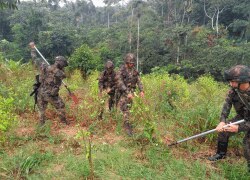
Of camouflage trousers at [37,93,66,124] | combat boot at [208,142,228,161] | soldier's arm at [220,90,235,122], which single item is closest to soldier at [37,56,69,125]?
camouflage trousers at [37,93,66,124]

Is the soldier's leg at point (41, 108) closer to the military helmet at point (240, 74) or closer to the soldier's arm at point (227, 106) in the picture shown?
the soldier's arm at point (227, 106)

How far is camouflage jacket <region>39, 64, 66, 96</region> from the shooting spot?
5508mm

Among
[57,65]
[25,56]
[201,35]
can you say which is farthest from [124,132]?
[201,35]

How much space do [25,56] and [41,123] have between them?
21873 mm

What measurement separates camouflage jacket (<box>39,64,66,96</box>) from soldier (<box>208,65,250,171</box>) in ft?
10.8

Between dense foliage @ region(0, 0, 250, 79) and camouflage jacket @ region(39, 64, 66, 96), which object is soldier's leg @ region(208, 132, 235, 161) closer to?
camouflage jacket @ region(39, 64, 66, 96)

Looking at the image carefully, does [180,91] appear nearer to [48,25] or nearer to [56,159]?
[56,159]

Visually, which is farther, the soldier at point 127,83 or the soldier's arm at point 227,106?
the soldier at point 127,83

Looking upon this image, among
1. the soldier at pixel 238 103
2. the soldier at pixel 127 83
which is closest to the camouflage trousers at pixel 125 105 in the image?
the soldier at pixel 127 83

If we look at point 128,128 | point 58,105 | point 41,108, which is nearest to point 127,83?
point 128,128

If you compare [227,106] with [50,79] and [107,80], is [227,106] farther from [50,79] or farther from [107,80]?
[50,79]

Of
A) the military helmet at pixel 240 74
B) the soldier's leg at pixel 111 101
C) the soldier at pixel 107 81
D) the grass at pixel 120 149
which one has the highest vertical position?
the military helmet at pixel 240 74

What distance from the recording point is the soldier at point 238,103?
3.44 meters

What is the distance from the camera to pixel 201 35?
2800 centimetres
